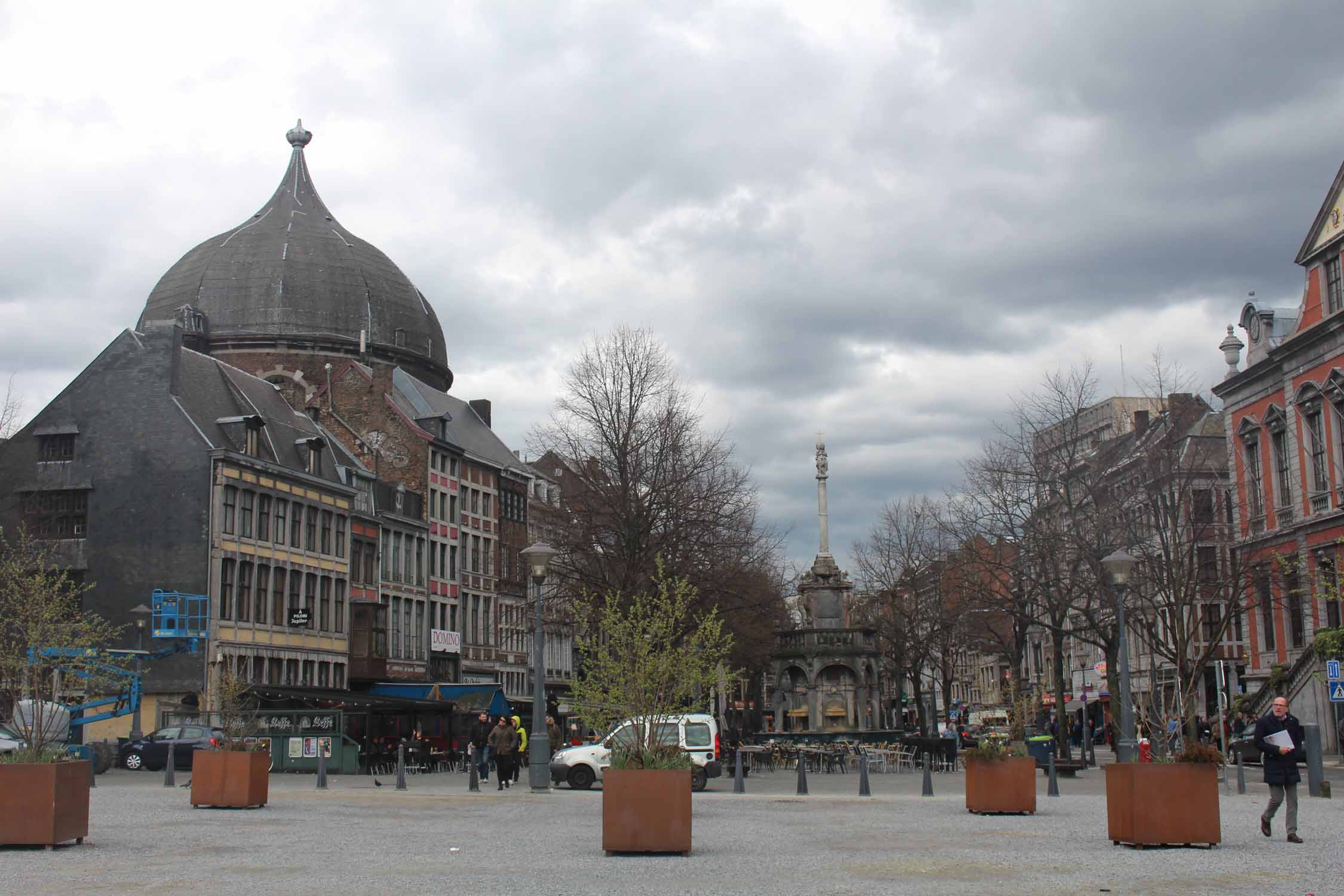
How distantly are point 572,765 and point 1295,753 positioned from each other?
1950cm

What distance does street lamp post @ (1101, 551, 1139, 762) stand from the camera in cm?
2531

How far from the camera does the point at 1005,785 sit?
74.4ft

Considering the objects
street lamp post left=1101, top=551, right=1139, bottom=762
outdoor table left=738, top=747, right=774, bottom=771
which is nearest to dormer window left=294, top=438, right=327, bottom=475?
outdoor table left=738, top=747, right=774, bottom=771

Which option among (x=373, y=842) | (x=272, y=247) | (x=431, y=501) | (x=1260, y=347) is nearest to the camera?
(x=373, y=842)

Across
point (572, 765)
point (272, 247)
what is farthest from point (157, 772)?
point (272, 247)

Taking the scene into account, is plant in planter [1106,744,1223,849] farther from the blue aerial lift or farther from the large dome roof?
the large dome roof

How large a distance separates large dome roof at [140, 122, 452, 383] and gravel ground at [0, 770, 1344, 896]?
175 feet

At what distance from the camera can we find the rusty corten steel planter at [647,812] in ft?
50.1

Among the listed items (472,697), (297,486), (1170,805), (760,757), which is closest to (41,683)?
(472,697)

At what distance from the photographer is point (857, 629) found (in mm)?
56375

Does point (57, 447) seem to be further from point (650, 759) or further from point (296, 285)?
point (650, 759)

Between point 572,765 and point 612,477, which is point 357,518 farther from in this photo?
point 572,765

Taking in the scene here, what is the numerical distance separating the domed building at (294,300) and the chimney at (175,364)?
17.0m

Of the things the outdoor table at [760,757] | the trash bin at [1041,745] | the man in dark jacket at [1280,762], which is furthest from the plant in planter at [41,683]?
the trash bin at [1041,745]
